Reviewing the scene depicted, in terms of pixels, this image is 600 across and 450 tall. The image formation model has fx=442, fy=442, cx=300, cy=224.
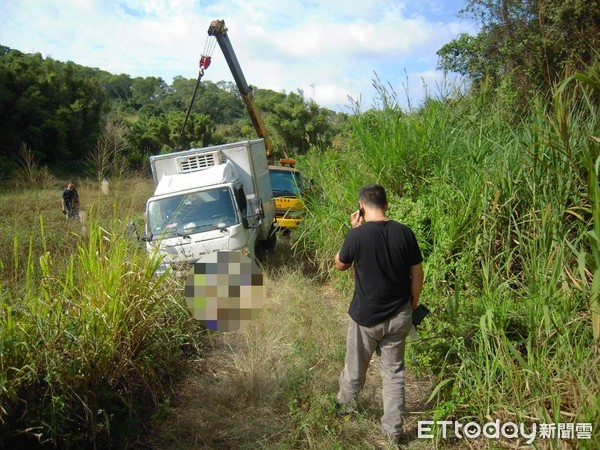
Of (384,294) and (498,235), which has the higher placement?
(498,235)

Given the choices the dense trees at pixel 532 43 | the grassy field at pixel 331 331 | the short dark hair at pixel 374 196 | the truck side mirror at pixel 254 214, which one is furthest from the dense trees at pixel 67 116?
the short dark hair at pixel 374 196

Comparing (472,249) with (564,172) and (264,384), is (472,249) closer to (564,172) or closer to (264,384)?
(564,172)

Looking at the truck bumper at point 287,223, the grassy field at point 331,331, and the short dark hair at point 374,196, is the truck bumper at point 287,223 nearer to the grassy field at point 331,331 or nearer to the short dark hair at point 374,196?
the grassy field at point 331,331

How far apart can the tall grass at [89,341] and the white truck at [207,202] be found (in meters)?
1.98

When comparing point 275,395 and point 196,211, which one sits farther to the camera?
point 196,211

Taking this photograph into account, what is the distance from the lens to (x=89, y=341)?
292 centimetres

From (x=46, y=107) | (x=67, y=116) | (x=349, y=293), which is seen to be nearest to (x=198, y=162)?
(x=349, y=293)

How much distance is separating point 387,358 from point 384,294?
1.58ft

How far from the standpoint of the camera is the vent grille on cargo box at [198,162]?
26.0ft

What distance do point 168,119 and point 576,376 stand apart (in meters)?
32.4

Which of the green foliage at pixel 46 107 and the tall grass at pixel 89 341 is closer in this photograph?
the tall grass at pixel 89 341

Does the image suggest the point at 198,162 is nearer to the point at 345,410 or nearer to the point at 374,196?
the point at 374,196

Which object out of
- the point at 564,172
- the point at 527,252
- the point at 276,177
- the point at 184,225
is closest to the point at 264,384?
the point at 527,252

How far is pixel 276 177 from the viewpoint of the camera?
10781 mm
